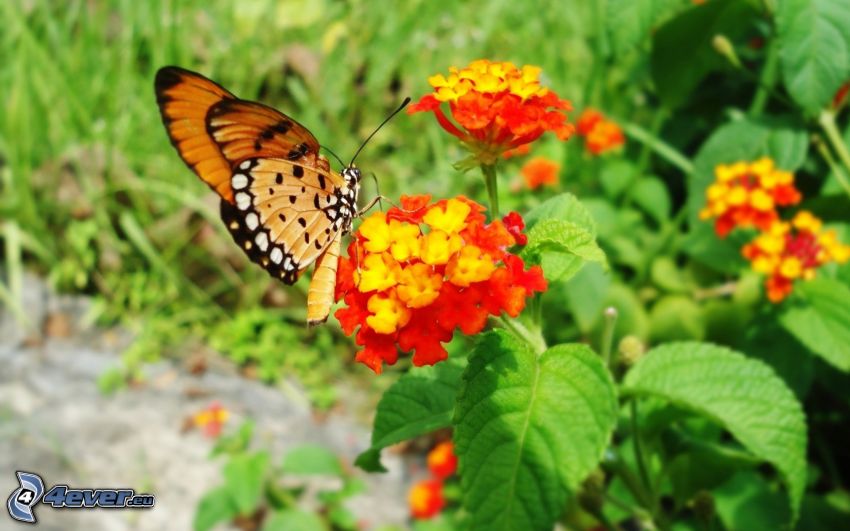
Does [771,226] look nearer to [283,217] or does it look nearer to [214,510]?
[283,217]

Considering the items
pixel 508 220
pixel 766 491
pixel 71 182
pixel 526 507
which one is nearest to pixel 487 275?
pixel 508 220

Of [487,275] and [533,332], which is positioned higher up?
[487,275]

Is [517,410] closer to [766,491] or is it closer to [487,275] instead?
[487,275]

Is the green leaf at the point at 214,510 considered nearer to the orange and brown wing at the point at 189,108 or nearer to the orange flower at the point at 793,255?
the orange and brown wing at the point at 189,108

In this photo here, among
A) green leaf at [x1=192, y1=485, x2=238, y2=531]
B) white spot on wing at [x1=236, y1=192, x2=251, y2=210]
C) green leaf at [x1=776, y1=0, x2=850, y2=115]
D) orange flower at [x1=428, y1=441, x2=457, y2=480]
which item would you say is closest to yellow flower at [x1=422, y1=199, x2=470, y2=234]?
white spot on wing at [x1=236, y1=192, x2=251, y2=210]

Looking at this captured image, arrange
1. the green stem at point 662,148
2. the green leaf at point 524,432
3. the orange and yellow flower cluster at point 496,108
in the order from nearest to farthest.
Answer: the green leaf at point 524,432 → the orange and yellow flower cluster at point 496,108 → the green stem at point 662,148

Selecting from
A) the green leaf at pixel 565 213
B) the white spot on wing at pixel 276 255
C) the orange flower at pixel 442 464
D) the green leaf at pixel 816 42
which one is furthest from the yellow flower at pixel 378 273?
the orange flower at pixel 442 464
